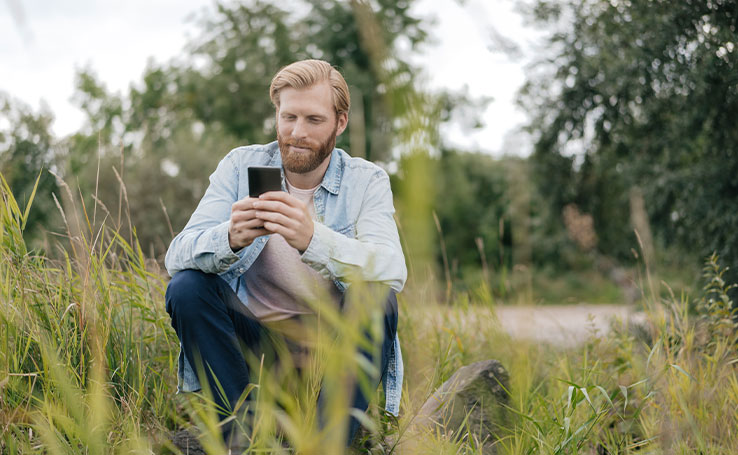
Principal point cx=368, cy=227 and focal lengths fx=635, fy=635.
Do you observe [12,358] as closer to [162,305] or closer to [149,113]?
[162,305]

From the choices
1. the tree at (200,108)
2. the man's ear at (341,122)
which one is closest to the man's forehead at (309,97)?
the man's ear at (341,122)

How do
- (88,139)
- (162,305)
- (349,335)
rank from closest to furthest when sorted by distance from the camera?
1. (349,335)
2. (162,305)
3. (88,139)

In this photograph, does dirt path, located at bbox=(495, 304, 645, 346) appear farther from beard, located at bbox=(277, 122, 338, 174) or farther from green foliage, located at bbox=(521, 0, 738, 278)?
green foliage, located at bbox=(521, 0, 738, 278)

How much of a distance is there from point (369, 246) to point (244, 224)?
0.36m

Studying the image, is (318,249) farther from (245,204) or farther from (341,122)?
(341,122)

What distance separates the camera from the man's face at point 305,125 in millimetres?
2250

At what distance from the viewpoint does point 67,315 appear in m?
2.03

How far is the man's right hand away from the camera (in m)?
1.79

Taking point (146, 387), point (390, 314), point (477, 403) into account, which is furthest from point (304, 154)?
point (477, 403)

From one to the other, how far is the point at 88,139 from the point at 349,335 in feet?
78.6

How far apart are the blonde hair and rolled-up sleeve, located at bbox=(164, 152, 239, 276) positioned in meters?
0.48

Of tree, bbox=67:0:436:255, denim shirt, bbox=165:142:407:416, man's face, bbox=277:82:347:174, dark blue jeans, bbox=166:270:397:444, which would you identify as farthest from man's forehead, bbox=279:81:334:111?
tree, bbox=67:0:436:255

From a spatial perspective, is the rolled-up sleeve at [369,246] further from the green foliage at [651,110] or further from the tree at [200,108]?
the tree at [200,108]

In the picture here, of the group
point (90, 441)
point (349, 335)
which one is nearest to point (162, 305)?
point (90, 441)
